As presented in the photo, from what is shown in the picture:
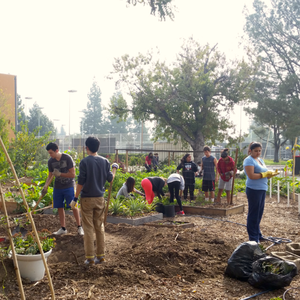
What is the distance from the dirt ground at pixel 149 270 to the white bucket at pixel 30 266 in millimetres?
86

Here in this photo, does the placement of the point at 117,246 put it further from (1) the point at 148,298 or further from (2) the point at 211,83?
(2) the point at 211,83

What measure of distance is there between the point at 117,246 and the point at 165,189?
5.21 metres

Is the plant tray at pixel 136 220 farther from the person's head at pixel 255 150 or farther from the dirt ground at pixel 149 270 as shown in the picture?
the person's head at pixel 255 150

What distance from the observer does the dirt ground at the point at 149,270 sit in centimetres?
371

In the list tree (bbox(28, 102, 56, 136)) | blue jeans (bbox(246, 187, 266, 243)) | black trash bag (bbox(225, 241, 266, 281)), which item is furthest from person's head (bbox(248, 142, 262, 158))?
tree (bbox(28, 102, 56, 136))

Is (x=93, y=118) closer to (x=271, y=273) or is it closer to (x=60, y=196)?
(x=60, y=196)

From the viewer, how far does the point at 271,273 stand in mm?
3840

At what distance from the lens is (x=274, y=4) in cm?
2916

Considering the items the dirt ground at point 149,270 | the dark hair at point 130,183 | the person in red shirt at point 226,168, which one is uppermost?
the person in red shirt at point 226,168

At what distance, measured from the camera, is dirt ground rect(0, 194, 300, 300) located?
3.71m

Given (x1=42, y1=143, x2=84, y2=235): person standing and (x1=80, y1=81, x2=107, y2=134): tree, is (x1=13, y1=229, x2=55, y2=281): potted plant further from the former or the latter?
(x1=80, y1=81, x2=107, y2=134): tree

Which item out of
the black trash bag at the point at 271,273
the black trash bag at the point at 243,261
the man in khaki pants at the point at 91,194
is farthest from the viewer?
the man in khaki pants at the point at 91,194

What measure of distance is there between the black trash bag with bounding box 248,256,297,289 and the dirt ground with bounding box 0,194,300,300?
92 millimetres

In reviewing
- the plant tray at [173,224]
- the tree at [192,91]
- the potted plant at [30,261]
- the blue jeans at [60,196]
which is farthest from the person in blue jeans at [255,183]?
the tree at [192,91]
